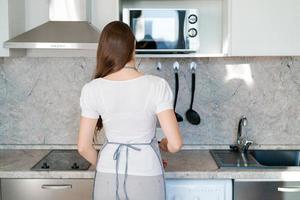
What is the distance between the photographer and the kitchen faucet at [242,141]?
262 cm

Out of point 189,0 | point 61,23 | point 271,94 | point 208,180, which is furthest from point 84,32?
point 271,94

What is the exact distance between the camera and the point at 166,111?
173cm

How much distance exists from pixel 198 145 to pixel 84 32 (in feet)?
3.44

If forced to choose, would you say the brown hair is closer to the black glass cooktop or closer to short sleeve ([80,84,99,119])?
short sleeve ([80,84,99,119])

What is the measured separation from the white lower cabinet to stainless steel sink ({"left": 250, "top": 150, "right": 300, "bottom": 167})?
0.57 m

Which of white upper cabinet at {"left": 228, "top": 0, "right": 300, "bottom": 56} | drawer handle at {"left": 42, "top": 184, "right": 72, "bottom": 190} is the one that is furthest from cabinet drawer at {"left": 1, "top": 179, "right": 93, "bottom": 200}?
white upper cabinet at {"left": 228, "top": 0, "right": 300, "bottom": 56}

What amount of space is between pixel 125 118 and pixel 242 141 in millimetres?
1207

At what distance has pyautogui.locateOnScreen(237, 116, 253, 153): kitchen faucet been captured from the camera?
262 centimetres

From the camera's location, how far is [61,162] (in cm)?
240

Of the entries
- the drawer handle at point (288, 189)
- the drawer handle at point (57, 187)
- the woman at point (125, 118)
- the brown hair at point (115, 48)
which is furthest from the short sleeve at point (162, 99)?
the drawer handle at point (288, 189)

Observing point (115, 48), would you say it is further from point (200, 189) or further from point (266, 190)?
point (266, 190)

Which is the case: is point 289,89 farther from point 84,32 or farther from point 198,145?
point 84,32

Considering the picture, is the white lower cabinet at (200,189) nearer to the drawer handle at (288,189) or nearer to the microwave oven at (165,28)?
the drawer handle at (288,189)

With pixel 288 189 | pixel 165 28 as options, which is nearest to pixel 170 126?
pixel 165 28
